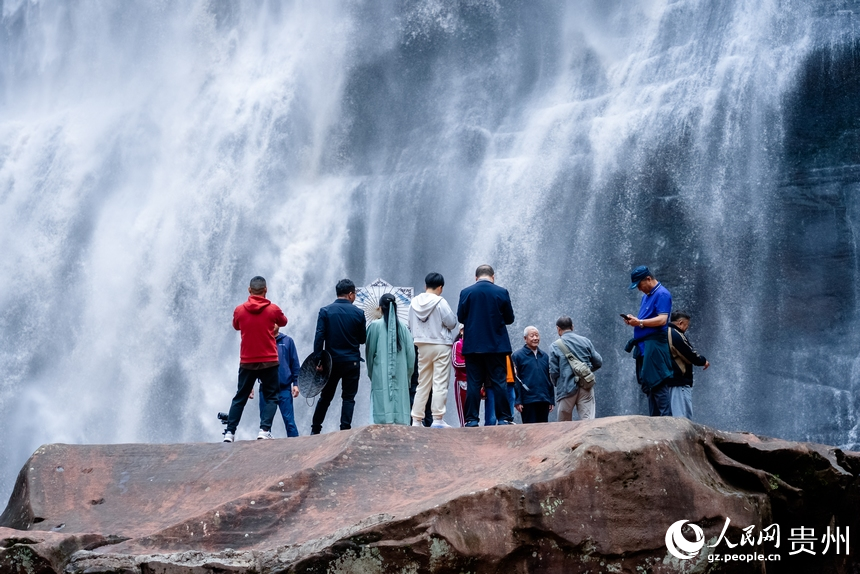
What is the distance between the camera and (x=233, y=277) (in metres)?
21.0

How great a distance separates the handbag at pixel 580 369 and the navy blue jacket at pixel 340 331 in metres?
1.81

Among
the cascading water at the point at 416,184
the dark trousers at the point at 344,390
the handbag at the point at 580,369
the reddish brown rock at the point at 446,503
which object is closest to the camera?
the reddish brown rock at the point at 446,503

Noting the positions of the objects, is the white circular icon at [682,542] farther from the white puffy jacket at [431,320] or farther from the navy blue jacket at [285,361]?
the navy blue jacket at [285,361]

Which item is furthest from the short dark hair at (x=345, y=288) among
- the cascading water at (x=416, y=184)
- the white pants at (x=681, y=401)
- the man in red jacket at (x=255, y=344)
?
the cascading water at (x=416, y=184)

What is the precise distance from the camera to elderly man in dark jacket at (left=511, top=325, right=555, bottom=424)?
346 inches

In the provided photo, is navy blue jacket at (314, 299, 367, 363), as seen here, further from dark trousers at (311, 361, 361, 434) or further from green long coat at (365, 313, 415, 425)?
green long coat at (365, 313, 415, 425)

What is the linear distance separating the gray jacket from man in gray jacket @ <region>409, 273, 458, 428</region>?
113 centimetres

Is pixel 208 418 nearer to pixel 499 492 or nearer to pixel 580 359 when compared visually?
pixel 580 359

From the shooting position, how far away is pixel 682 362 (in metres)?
7.73

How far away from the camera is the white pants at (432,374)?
7.99 metres

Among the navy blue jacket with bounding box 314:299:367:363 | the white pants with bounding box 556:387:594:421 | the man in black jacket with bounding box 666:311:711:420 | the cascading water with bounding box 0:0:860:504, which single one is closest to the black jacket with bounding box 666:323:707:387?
the man in black jacket with bounding box 666:311:711:420

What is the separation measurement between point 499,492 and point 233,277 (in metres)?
16.7

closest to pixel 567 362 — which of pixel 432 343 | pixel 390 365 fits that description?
pixel 432 343

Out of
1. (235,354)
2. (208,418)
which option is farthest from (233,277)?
(208,418)
